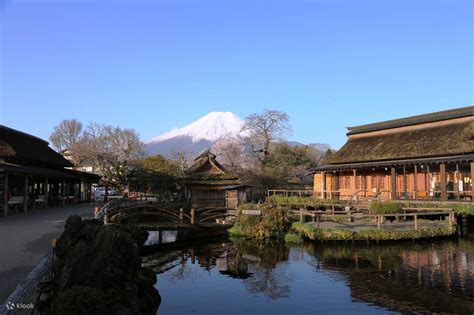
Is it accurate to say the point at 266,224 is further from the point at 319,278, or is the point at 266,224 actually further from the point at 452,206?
the point at 452,206

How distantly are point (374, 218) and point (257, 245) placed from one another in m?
8.57

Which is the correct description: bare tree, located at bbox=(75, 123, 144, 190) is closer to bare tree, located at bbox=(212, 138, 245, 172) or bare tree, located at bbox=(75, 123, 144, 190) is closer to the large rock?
bare tree, located at bbox=(212, 138, 245, 172)

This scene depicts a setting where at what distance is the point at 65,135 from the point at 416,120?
147 ft

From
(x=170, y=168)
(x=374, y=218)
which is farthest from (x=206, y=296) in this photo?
(x=170, y=168)

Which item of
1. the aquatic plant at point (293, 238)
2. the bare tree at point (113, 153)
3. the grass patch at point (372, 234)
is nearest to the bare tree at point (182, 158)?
the bare tree at point (113, 153)

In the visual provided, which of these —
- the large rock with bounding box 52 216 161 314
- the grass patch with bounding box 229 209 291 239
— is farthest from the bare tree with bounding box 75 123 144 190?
the large rock with bounding box 52 216 161 314

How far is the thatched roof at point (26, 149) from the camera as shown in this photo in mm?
24391

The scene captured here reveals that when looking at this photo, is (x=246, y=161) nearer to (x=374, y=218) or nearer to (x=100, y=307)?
(x=374, y=218)

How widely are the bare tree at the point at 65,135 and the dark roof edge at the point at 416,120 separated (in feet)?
122

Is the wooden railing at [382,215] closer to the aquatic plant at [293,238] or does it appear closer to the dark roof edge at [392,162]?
the aquatic plant at [293,238]

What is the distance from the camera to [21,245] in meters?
12.5

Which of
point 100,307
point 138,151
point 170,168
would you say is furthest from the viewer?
point 138,151

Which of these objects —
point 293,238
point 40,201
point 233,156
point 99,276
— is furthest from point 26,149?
point 233,156

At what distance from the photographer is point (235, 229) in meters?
24.5
